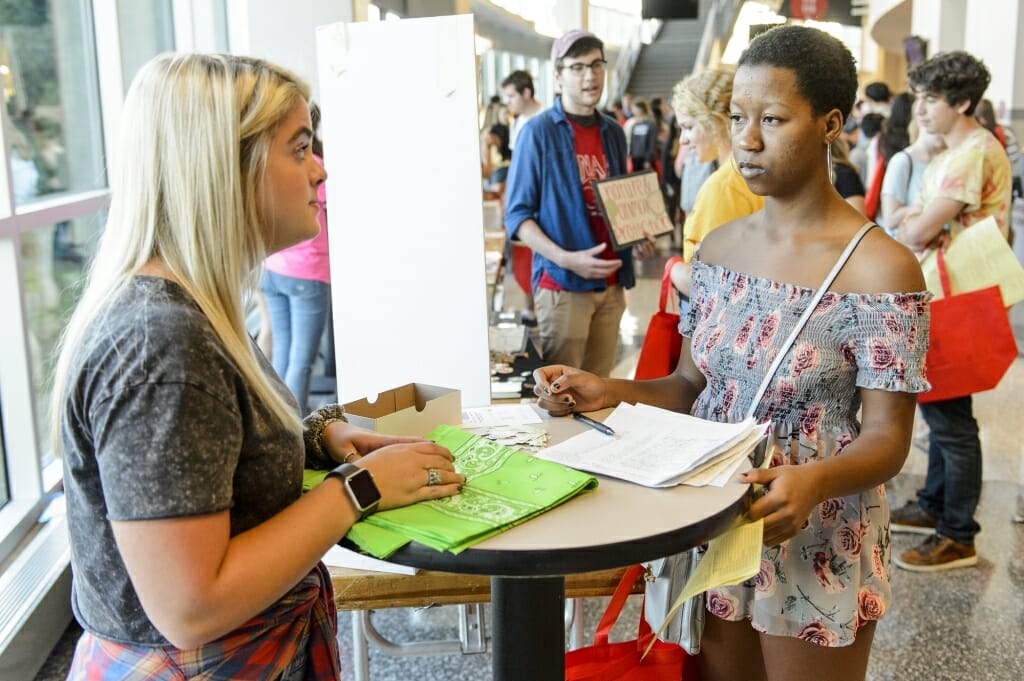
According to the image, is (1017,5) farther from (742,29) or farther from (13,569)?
(742,29)

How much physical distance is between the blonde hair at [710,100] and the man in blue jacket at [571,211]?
510 millimetres

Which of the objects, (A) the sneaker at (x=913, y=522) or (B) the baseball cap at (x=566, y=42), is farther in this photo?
(B) the baseball cap at (x=566, y=42)

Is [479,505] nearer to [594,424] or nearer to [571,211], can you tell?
[594,424]

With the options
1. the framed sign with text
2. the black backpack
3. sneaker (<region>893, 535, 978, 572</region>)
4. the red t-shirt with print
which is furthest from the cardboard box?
the black backpack

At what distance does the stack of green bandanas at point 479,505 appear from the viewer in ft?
3.72

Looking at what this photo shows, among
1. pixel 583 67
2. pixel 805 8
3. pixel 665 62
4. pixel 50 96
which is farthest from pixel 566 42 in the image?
pixel 665 62

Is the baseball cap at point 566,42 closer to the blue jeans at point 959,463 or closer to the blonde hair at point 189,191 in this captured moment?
the blue jeans at point 959,463

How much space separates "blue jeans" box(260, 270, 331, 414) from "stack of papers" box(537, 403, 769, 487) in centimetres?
321

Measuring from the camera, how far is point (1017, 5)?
8.12 meters

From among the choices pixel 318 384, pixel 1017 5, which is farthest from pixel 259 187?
pixel 1017 5

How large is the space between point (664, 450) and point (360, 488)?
46 cm

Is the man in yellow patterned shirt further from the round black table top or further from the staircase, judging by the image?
the staircase

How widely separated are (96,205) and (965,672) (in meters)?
3.51

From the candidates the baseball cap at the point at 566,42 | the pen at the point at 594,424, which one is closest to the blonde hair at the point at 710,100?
the baseball cap at the point at 566,42
